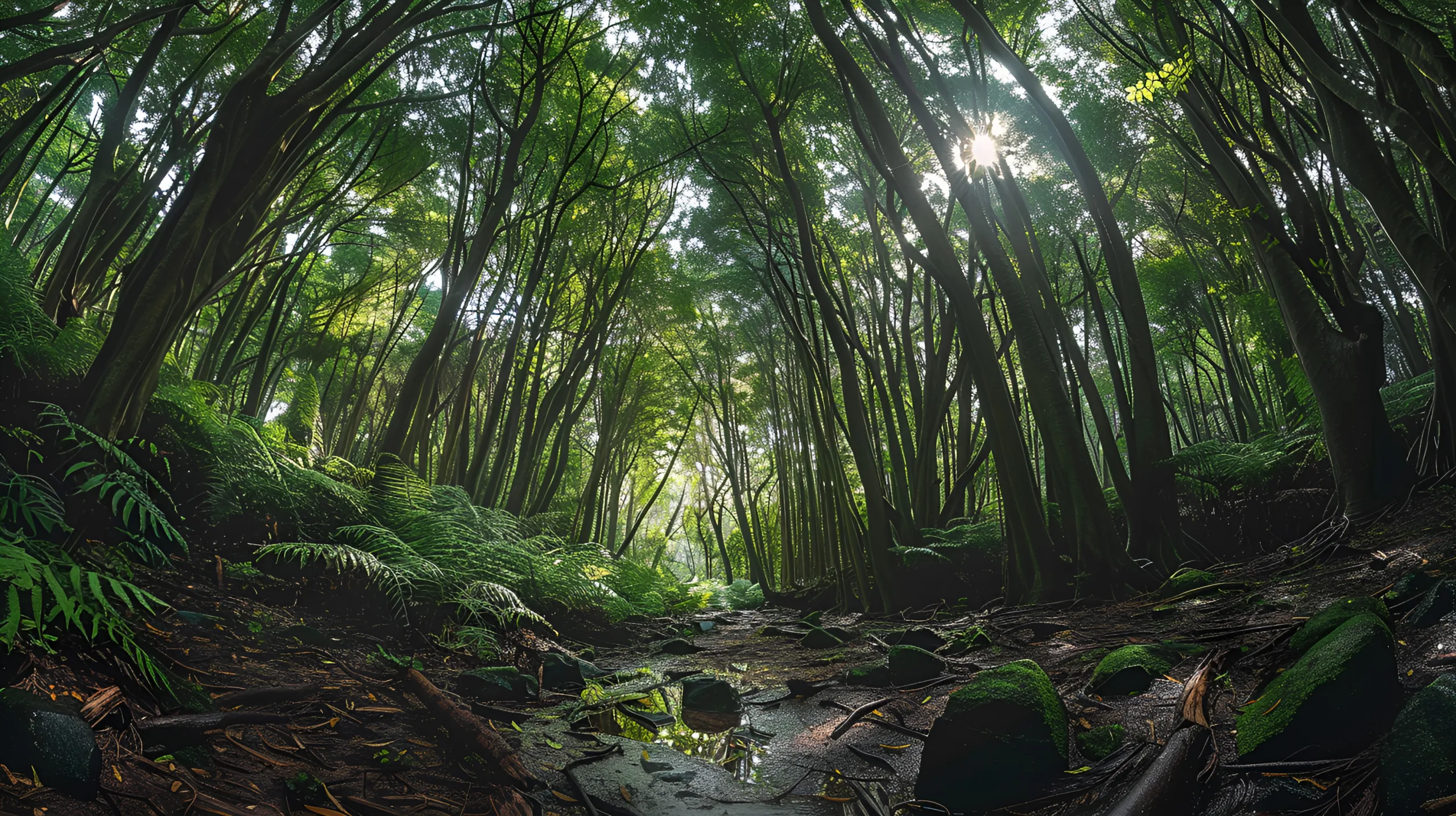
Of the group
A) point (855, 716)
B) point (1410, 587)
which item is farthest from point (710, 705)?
point (1410, 587)

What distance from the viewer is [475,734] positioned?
5.10ft

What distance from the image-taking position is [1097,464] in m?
14.3

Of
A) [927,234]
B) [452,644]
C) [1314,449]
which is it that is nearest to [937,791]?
[452,644]

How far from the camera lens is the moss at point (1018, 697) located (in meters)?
1.48

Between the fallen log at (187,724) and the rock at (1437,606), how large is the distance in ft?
8.44

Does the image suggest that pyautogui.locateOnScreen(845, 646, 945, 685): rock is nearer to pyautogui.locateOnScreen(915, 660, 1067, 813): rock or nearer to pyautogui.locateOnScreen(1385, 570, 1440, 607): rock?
pyautogui.locateOnScreen(915, 660, 1067, 813): rock

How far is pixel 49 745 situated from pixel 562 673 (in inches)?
81.0

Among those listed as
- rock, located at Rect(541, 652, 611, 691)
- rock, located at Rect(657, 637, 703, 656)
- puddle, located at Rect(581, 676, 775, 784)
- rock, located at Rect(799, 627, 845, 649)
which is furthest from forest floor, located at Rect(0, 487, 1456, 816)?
Answer: rock, located at Rect(657, 637, 703, 656)

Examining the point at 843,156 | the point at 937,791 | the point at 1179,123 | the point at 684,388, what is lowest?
the point at 937,791

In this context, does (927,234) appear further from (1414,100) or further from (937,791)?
(937,791)

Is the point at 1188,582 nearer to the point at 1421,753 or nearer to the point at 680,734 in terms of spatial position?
the point at 1421,753

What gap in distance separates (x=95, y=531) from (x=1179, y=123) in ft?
29.6

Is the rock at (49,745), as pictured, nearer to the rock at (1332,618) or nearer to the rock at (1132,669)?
the rock at (1132,669)

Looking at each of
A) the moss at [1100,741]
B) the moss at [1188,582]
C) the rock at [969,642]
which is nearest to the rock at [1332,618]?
the moss at [1100,741]
